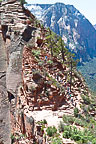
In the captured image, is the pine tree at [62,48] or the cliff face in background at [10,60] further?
the pine tree at [62,48]

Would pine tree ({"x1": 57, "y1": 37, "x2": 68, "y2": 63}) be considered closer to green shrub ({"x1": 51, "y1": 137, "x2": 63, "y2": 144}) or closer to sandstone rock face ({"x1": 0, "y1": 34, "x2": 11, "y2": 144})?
sandstone rock face ({"x1": 0, "y1": 34, "x2": 11, "y2": 144})

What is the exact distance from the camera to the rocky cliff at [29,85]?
64.5ft

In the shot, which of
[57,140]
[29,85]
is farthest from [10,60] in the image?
[57,140]

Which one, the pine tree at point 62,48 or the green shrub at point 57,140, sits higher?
the pine tree at point 62,48

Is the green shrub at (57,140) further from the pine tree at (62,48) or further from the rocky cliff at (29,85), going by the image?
the pine tree at (62,48)

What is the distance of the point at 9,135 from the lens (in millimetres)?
23328

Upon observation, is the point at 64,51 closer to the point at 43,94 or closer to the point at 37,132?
the point at 43,94

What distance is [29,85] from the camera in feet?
70.5

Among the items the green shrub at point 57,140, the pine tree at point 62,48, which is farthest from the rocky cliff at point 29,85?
the green shrub at point 57,140

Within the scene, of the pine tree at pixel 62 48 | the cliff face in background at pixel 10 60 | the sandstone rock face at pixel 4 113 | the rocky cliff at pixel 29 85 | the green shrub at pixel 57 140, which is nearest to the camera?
the green shrub at pixel 57 140

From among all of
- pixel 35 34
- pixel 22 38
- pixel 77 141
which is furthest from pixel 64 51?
pixel 77 141

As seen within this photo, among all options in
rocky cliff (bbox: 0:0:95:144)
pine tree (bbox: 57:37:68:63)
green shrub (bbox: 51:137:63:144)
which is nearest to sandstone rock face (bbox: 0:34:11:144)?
rocky cliff (bbox: 0:0:95:144)

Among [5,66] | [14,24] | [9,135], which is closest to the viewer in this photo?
[9,135]

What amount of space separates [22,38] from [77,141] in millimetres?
18147
